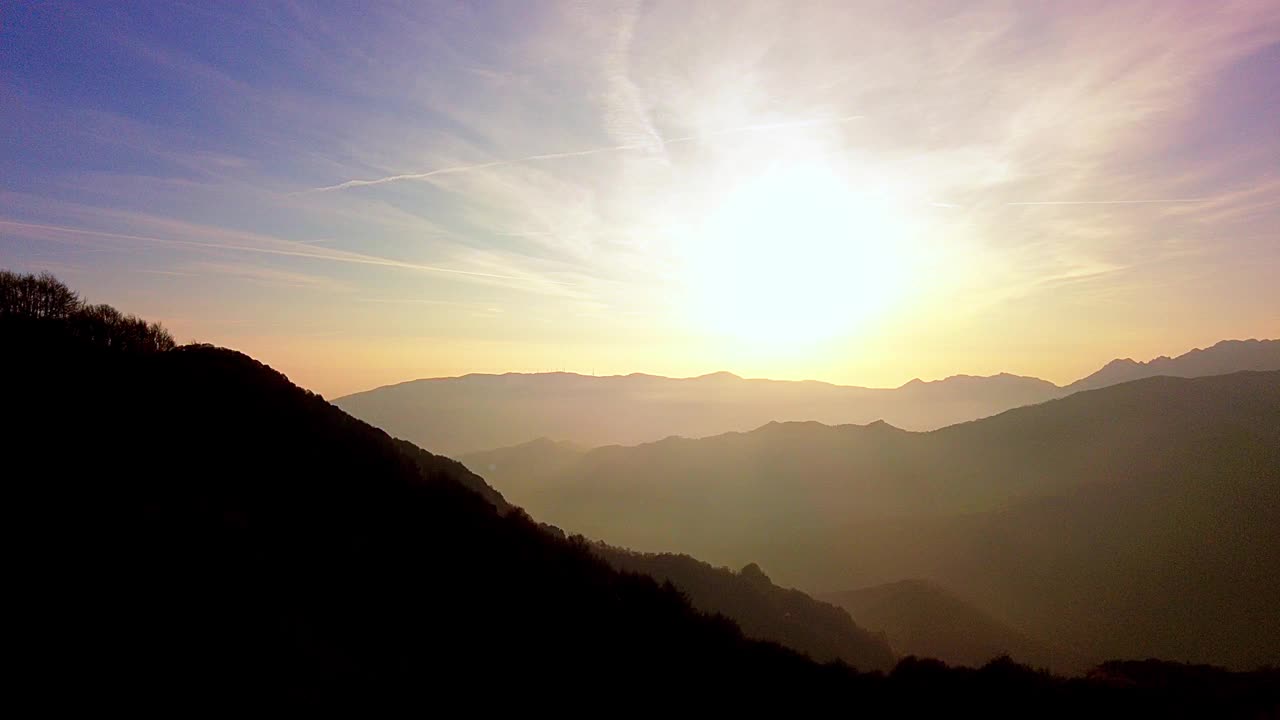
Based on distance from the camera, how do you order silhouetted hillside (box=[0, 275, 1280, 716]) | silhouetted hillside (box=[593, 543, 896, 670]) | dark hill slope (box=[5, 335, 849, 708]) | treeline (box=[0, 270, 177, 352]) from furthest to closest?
silhouetted hillside (box=[593, 543, 896, 670]), treeline (box=[0, 270, 177, 352]), dark hill slope (box=[5, 335, 849, 708]), silhouetted hillside (box=[0, 275, 1280, 716])

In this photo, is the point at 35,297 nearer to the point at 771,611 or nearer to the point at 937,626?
the point at 771,611

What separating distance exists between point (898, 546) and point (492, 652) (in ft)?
476

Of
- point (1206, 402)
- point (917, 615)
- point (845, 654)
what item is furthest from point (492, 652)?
point (1206, 402)

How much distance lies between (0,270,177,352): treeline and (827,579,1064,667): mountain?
81370 mm

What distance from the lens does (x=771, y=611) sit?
61719 millimetres

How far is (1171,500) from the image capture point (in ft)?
399

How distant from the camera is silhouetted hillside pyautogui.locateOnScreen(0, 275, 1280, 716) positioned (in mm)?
11398

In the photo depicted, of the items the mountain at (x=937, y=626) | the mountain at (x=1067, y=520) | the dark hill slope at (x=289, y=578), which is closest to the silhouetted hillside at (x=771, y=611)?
the mountain at (x=937, y=626)

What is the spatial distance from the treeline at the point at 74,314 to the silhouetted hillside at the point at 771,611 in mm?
39186

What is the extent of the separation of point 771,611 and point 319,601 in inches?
2221

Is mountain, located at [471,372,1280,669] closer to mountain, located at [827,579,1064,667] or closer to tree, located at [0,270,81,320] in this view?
mountain, located at [827,579,1064,667]

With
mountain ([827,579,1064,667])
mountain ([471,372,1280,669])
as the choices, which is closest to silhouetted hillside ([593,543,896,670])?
mountain ([827,579,1064,667])

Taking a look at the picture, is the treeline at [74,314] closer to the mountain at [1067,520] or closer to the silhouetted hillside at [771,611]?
the silhouetted hillside at [771,611]

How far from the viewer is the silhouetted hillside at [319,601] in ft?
37.4
